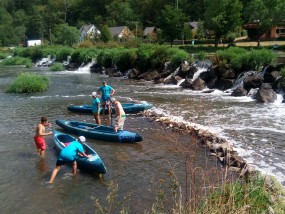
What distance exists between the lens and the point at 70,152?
Result: 411 inches

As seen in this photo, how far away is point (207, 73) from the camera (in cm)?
2900

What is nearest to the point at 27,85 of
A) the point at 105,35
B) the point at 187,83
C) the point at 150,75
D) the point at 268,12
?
the point at 150,75

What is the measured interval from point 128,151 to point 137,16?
238ft

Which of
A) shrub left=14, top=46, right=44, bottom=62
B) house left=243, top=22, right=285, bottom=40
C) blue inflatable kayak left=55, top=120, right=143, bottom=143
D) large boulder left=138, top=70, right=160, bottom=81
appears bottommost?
blue inflatable kayak left=55, top=120, right=143, bottom=143

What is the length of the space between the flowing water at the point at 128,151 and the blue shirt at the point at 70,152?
0.67 m

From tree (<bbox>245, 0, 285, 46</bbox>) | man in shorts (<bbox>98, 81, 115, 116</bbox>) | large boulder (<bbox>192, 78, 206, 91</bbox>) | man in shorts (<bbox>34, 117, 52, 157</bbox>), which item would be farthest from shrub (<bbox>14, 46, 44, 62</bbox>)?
man in shorts (<bbox>34, 117, 52, 157</bbox>)

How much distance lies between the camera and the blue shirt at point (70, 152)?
409 inches

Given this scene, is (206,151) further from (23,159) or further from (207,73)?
(207,73)

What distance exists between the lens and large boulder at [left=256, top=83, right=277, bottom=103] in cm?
2142

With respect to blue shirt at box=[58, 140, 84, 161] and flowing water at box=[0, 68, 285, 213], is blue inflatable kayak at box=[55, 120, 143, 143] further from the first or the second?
blue shirt at box=[58, 140, 84, 161]

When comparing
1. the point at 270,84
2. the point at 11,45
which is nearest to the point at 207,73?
the point at 270,84

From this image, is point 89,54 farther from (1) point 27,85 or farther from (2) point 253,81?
(2) point 253,81

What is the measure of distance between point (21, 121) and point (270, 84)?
600 inches

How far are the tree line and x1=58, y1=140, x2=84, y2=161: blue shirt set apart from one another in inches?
1393
